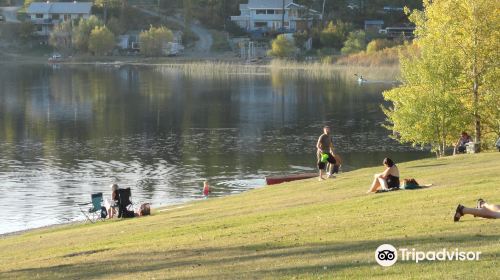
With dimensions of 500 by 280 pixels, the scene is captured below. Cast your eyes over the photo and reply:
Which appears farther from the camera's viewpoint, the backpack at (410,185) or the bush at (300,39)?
the bush at (300,39)

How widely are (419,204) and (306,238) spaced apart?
12.2 ft

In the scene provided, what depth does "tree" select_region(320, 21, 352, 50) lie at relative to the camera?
151 metres

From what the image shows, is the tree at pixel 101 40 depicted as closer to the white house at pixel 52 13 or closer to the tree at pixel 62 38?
the tree at pixel 62 38

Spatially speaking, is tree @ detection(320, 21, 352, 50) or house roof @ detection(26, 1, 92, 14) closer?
tree @ detection(320, 21, 352, 50)

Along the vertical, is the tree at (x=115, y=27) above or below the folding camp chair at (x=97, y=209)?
above

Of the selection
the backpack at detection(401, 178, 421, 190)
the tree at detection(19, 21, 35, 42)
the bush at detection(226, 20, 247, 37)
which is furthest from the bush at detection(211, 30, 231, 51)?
the backpack at detection(401, 178, 421, 190)

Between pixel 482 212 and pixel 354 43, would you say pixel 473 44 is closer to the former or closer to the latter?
pixel 482 212

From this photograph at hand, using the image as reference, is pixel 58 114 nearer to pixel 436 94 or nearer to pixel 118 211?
pixel 436 94

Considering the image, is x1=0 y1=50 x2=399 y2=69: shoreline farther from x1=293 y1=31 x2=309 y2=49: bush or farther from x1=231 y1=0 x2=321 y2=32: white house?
x1=231 y1=0 x2=321 y2=32: white house

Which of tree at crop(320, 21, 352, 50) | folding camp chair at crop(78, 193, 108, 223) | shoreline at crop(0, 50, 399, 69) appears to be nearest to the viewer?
folding camp chair at crop(78, 193, 108, 223)

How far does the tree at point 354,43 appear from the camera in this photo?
139 meters

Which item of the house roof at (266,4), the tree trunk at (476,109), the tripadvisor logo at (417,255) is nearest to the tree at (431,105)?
the tree trunk at (476,109)

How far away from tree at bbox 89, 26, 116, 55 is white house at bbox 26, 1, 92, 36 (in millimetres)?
18520

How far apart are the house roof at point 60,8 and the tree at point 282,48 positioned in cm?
4849
